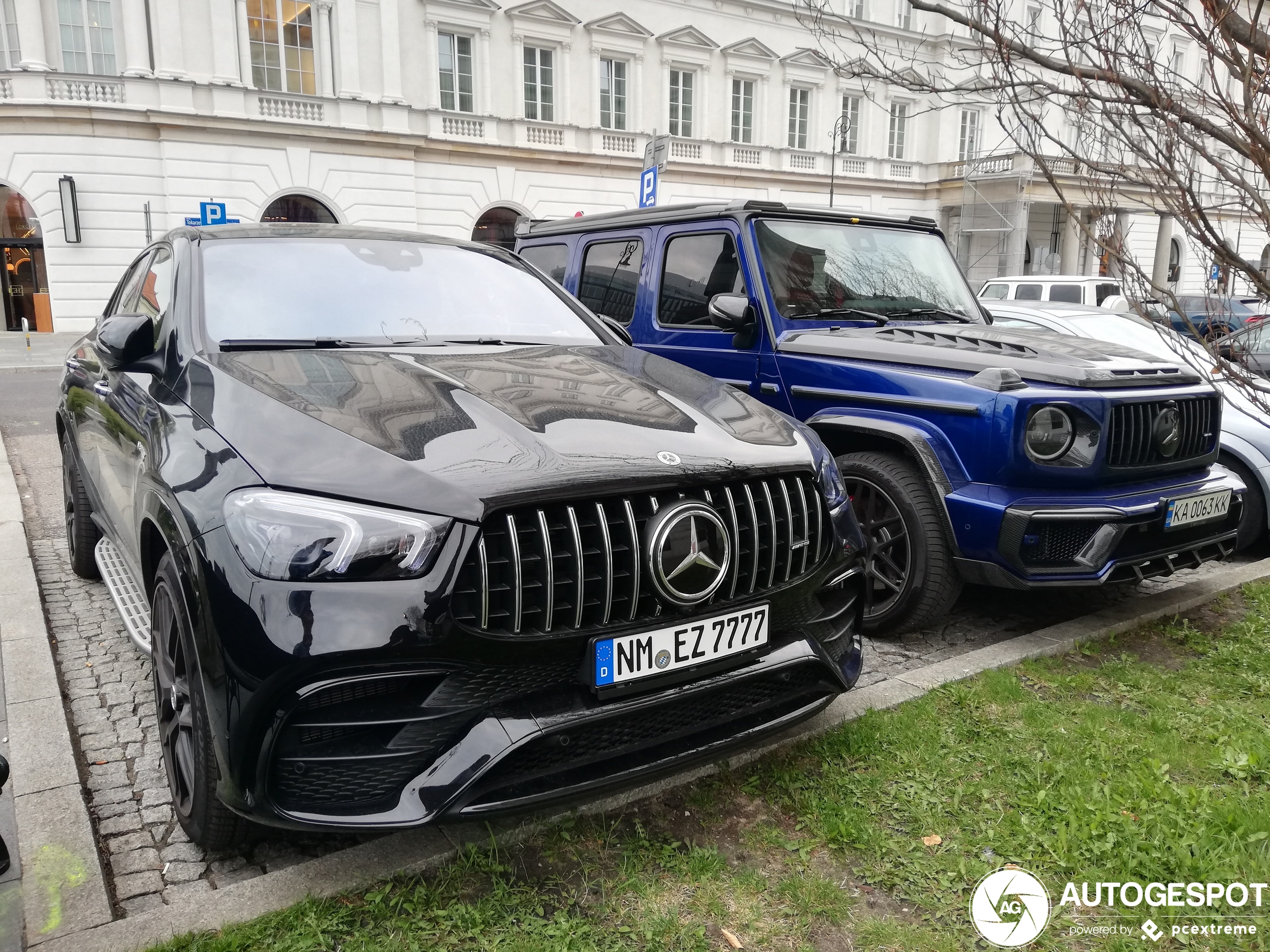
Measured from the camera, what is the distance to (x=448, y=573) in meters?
2.04

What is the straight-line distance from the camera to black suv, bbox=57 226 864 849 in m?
2.02

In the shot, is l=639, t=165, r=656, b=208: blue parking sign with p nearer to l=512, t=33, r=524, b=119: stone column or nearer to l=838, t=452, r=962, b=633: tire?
l=838, t=452, r=962, b=633: tire

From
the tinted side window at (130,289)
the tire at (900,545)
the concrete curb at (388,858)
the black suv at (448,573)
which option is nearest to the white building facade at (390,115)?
the tire at (900,545)

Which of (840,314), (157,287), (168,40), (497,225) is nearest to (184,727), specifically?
(157,287)

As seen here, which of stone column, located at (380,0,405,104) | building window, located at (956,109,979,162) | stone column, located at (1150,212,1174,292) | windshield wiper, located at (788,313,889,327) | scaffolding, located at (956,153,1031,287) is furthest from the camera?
building window, located at (956,109,979,162)

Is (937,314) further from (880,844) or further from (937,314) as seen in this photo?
(880,844)

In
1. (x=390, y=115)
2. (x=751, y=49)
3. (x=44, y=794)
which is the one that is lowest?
(x=44, y=794)

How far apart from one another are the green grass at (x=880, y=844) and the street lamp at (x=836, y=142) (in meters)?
29.3

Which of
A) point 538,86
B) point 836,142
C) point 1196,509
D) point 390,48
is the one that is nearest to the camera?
point 1196,509

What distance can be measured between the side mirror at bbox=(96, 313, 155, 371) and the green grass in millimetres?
1857

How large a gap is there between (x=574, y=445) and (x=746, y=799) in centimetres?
126

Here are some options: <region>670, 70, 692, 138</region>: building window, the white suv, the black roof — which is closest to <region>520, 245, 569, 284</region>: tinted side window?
the black roof

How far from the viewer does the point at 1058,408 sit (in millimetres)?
3678

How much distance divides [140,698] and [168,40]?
74.6 ft
